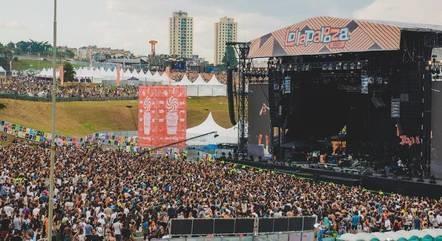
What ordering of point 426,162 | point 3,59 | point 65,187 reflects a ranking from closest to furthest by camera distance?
1. point 65,187
2. point 426,162
3. point 3,59

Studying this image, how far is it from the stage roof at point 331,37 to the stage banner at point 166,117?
526cm

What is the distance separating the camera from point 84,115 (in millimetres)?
68375

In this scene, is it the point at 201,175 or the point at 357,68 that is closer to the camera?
the point at 201,175

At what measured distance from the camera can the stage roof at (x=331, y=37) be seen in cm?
3419

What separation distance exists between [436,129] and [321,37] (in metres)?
8.19

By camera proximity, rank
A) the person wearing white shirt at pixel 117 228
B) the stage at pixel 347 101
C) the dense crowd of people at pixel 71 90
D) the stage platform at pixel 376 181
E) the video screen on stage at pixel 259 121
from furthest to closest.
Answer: the dense crowd of people at pixel 71 90 < the video screen on stage at pixel 259 121 < the stage at pixel 347 101 < the stage platform at pixel 376 181 < the person wearing white shirt at pixel 117 228

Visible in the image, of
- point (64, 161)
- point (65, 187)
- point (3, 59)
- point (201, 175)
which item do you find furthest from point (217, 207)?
point (3, 59)

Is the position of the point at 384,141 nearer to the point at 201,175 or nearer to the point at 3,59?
the point at 201,175

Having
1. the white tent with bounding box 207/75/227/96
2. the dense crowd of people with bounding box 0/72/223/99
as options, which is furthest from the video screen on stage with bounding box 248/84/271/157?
the white tent with bounding box 207/75/227/96

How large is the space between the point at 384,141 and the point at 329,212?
56.1 ft

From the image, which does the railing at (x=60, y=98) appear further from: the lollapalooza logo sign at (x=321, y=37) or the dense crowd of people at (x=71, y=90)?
the lollapalooza logo sign at (x=321, y=37)

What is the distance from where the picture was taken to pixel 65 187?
23.0 meters

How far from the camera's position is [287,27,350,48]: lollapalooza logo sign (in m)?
36.8

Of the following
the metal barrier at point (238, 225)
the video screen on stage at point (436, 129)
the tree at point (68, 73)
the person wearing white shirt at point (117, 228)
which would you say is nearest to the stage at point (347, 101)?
the video screen on stage at point (436, 129)
